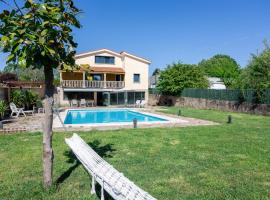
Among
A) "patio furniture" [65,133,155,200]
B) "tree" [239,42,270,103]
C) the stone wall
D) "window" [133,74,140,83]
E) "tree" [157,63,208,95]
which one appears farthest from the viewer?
"window" [133,74,140,83]

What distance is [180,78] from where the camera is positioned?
31625mm

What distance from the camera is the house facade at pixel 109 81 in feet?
102

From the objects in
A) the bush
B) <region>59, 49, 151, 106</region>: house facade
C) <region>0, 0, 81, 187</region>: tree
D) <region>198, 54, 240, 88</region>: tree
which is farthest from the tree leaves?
<region>198, 54, 240, 88</region>: tree

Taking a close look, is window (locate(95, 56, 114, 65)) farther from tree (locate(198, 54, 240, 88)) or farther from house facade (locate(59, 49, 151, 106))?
tree (locate(198, 54, 240, 88))

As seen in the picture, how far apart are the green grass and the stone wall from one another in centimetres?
1109

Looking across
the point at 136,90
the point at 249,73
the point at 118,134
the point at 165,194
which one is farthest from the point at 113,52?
A: the point at 165,194

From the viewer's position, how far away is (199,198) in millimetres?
4629

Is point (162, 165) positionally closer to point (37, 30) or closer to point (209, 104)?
point (37, 30)

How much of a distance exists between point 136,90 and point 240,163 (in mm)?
27387

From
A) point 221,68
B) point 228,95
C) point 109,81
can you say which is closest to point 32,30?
point 228,95

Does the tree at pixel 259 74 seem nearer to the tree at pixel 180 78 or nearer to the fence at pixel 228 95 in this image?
the fence at pixel 228 95

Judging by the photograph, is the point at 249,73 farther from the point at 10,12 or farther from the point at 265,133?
the point at 10,12

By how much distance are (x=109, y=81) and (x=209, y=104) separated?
13085 mm

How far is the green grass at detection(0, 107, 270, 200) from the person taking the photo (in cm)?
489
